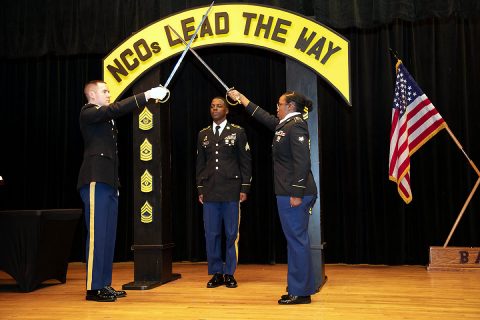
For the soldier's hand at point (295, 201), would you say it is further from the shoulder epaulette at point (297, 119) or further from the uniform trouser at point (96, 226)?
the uniform trouser at point (96, 226)

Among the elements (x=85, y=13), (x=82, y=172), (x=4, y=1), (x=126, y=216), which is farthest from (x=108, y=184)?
(x=4, y=1)

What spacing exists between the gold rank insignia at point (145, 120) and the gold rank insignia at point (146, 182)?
364 mm

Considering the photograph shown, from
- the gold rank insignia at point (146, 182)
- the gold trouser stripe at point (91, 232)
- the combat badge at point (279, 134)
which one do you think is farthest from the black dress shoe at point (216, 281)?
the combat badge at point (279, 134)

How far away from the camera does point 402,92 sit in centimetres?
514

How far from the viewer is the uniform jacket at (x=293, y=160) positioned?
3.33m

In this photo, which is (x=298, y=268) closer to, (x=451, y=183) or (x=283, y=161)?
(x=283, y=161)

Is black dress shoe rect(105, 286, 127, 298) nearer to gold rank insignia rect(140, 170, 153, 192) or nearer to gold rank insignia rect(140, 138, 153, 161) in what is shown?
gold rank insignia rect(140, 170, 153, 192)

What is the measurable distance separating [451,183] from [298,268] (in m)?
2.74

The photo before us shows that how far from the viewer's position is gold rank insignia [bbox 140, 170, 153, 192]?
4359 mm

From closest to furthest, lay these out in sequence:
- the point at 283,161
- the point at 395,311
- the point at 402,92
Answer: the point at 395,311
the point at 283,161
the point at 402,92

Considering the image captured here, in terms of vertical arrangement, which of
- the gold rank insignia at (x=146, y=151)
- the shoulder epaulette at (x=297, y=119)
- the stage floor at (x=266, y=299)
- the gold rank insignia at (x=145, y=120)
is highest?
the gold rank insignia at (x=145, y=120)

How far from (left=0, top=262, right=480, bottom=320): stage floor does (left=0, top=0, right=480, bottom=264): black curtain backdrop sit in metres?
0.75

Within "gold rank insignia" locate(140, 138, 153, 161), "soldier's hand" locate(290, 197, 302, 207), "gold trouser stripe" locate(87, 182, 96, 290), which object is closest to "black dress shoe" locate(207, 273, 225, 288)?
"gold trouser stripe" locate(87, 182, 96, 290)

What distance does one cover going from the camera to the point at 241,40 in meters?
4.20
